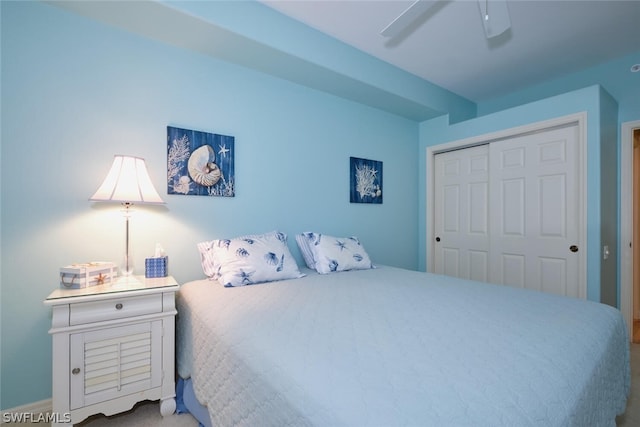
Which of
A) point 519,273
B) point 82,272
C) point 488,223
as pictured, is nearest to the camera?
point 82,272

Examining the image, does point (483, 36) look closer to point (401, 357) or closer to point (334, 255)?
point (334, 255)

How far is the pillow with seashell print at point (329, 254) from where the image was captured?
2.26m

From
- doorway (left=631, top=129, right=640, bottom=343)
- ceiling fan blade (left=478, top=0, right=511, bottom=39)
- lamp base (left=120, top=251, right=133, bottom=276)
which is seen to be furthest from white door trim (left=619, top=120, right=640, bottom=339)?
lamp base (left=120, top=251, right=133, bottom=276)

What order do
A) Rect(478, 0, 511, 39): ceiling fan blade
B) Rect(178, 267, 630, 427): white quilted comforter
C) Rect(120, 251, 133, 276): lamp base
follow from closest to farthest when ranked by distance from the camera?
Rect(178, 267, 630, 427): white quilted comforter → Rect(478, 0, 511, 39): ceiling fan blade → Rect(120, 251, 133, 276): lamp base

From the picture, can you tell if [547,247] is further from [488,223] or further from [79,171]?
[79,171]

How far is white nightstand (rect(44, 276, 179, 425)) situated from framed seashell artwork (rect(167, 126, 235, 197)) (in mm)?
718

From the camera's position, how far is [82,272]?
4.85 ft

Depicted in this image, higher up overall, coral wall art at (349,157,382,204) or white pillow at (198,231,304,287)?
coral wall art at (349,157,382,204)

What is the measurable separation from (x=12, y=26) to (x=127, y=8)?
586 mm

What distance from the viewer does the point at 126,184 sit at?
5.25ft

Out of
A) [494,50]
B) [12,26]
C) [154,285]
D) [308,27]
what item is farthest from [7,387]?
[494,50]

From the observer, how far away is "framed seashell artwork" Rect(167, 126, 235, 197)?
1981mm

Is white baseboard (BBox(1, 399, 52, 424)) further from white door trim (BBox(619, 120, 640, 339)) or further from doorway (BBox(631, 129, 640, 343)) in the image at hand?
doorway (BBox(631, 129, 640, 343))

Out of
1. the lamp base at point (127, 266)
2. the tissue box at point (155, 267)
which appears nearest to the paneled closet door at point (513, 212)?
the tissue box at point (155, 267)
